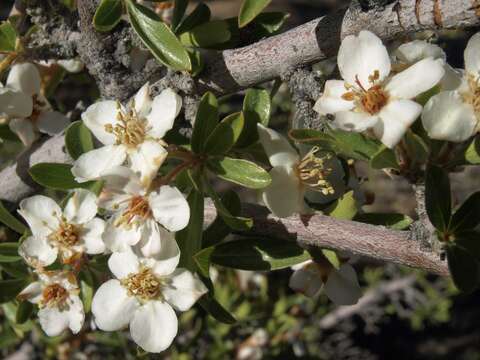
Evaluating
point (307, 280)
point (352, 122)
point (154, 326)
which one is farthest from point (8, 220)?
point (352, 122)

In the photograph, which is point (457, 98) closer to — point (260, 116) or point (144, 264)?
point (260, 116)

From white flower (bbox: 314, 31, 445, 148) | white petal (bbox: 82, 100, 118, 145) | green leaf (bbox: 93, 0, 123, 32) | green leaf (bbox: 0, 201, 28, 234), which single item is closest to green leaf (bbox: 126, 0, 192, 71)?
green leaf (bbox: 93, 0, 123, 32)

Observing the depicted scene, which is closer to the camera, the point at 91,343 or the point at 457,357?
the point at 91,343

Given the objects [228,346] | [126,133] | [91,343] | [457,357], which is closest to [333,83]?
[126,133]

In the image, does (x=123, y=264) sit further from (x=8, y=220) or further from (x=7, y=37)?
(x=7, y=37)

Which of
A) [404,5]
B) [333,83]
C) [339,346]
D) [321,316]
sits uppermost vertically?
[404,5]

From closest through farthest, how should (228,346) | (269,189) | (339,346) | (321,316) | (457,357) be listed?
(269,189)
(228,346)
(321,316)
(339,346)
(457,357)

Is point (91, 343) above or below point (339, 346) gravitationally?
above

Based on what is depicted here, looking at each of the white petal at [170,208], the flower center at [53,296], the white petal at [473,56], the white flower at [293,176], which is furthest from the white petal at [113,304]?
the white petal at [473,56]

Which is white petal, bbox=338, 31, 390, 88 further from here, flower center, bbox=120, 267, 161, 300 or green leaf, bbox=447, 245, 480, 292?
flower center, bbox=120, 267, 161, 300
